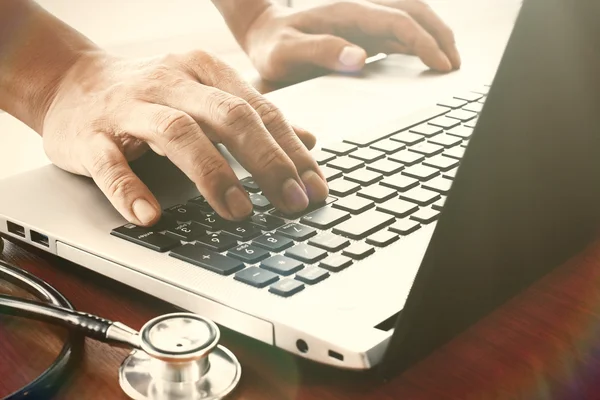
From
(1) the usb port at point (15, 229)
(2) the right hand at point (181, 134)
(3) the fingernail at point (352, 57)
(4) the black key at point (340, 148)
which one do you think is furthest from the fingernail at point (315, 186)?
(3) the fingernail at point (352, 57)

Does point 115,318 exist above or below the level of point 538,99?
below

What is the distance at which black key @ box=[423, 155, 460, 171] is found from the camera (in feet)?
2.07

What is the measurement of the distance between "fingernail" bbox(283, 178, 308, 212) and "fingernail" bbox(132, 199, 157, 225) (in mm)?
93

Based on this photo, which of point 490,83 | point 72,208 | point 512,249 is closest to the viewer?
point 490,83

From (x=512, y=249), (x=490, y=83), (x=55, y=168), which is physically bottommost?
(x=55, y=168)

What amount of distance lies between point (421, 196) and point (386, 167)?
73 millimetres

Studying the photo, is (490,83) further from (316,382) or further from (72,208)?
(72,208)

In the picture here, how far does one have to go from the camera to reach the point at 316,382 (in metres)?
0.39

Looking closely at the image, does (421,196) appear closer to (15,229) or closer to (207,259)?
(207,259)

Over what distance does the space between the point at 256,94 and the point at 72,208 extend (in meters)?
0.18

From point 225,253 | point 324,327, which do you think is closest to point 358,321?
point 324,327

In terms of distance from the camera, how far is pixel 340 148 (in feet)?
2.23

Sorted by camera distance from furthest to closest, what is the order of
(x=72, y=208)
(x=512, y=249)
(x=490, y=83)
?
(x=72, y=208), (x=512, y=249), (x=490, y=83)

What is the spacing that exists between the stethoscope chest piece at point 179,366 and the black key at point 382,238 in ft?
0.44
